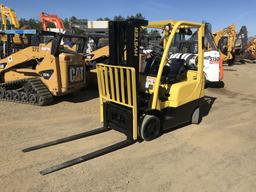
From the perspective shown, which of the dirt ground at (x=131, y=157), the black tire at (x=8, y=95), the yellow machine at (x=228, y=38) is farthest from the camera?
the yellow machine at (x=228, y=38)

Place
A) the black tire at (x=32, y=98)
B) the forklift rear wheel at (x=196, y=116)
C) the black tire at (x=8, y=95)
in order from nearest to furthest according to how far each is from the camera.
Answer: the forklift rear wheel at (x=196, y=116)
the black tire at (x=32, y=98)
the black tire at (x=8, y=95)

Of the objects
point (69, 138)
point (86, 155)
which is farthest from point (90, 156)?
point (69, 138)

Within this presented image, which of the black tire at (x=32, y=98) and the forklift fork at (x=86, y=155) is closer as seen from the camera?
the forklift fork at (x=86, y=155)

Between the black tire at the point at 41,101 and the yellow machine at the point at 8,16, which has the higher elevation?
the yellow machine at the point at 8,16

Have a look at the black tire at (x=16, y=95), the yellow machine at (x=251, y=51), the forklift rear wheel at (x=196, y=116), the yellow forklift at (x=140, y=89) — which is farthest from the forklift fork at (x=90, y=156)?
the yellow machine at (x=251, y=51)

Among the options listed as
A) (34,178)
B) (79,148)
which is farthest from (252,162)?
(34,178)

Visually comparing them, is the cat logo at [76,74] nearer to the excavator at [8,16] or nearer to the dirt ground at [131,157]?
the dirt ground at [131,157]

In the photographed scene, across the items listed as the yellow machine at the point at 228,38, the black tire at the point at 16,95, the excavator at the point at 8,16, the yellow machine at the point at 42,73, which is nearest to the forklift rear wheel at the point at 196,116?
the yellow machine at the point at 42,73

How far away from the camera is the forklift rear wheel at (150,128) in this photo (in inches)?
193

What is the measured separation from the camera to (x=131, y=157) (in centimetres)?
443

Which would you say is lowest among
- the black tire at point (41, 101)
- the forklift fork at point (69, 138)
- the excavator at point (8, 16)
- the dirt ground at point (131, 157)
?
the dirt ground at point (131, 157)

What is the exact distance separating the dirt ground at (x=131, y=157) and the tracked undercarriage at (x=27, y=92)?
58 cm

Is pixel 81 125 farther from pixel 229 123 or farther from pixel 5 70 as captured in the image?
pixel 5 70

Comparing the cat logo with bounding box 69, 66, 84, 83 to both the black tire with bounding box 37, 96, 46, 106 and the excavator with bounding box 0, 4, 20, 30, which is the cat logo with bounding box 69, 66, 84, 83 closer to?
the black tire with bounding box 37, 96, 46, 106
